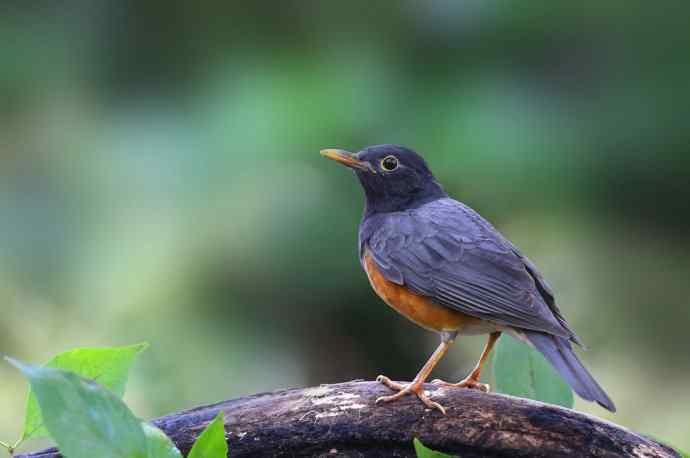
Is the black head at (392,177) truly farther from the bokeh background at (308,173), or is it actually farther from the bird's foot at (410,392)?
the bird's foot at (410,392)

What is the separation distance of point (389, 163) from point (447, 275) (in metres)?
0.73

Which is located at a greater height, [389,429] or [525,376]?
[525,376]

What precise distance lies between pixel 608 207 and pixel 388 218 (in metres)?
1.59

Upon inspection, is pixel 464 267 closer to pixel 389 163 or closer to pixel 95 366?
pixel 389 163

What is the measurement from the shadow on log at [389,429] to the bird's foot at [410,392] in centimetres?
2

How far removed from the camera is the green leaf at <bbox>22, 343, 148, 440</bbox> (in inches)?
52.1

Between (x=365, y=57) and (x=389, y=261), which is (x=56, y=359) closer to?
(x=389, y=261)

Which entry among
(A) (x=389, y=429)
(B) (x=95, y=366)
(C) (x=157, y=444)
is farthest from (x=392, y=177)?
(C) (x=157, y=444)

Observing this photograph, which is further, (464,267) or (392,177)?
(392,177)

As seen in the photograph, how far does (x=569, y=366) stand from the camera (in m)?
2.38

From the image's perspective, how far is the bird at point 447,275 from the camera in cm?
260

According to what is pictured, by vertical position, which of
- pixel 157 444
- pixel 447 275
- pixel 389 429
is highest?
pixel 157 444

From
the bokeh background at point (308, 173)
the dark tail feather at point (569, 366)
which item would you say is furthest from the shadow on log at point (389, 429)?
the bokeh background at point (308, 173)

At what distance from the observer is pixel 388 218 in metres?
3.41
